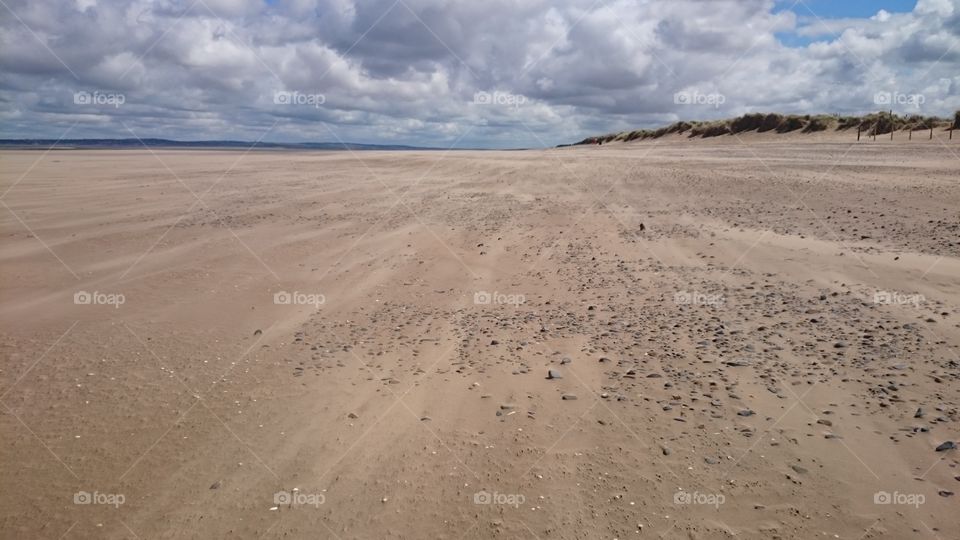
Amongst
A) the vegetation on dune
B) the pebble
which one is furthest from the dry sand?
the vegetation on dune

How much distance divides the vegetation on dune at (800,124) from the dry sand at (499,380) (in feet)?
79.7

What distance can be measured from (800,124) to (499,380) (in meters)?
40.1

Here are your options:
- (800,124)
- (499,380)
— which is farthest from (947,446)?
(800,124)

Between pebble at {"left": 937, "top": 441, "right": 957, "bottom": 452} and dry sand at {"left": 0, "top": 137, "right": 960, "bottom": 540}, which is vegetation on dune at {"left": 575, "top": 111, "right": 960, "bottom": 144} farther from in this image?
pebble at {"left": 937, "top": 441, "right": 957, "bottom": 452}

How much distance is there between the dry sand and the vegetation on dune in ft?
79.7

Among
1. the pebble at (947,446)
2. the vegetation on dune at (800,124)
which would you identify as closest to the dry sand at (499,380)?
the pebble at (947,446)

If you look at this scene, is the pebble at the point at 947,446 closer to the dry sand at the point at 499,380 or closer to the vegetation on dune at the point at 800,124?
the dry sand at the point at 499,380

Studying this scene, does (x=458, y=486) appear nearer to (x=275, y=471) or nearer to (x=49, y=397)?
(x=275, y=471)

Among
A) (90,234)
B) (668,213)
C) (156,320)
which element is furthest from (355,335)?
(90,234)

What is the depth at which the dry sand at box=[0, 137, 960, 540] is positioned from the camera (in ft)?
14.0

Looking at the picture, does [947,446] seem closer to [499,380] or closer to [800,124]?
[499,380]

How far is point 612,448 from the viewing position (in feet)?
15.9

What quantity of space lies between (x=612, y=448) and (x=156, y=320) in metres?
6.17

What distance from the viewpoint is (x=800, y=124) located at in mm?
38906
